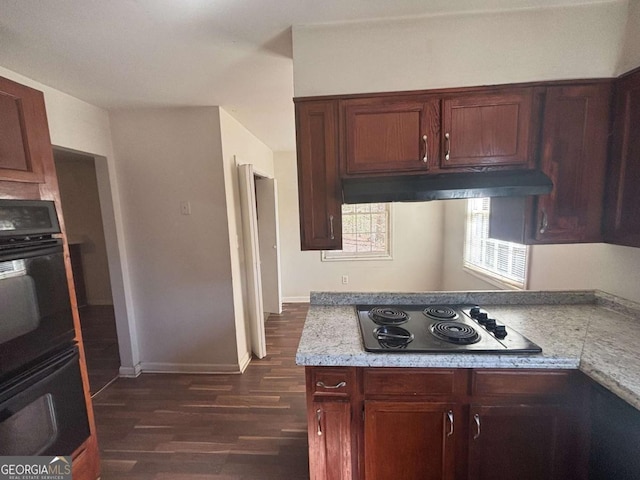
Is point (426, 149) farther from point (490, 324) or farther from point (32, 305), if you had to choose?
point (32, 305)

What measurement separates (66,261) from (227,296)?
4.10 ft

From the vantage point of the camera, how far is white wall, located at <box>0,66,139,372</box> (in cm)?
200

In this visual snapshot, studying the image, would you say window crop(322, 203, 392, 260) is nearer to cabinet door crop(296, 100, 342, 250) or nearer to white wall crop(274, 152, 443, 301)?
white wall crop(274, 152, 443, 301)

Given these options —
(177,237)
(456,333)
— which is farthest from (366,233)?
(456,333)

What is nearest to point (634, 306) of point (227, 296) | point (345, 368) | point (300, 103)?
point (345, 368)

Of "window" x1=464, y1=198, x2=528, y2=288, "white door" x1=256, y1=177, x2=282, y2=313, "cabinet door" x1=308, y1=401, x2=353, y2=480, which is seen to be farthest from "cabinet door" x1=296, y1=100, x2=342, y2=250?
"white door" x1=256, y1=177, x2=282, y2=313

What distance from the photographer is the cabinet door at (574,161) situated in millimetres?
1382

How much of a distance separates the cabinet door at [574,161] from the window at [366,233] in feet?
9.24

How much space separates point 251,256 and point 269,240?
1.19 m

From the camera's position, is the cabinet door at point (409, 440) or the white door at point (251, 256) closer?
the cabinet door at point (409, 440)

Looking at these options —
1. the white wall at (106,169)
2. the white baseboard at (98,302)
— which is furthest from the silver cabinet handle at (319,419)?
the white baseboard at (98,302)

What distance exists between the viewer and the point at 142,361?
263 centimetres

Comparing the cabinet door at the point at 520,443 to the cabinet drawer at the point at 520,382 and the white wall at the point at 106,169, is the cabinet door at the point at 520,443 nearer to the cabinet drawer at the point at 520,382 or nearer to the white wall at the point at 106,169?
the cabinet drawer at the point at 520,382

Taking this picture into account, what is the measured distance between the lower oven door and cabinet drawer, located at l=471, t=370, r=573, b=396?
194 centimetres
